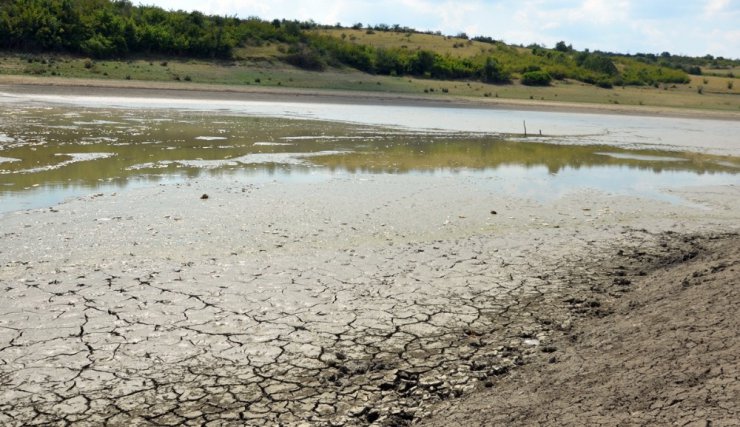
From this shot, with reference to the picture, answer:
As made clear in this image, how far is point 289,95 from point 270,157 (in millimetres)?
22431

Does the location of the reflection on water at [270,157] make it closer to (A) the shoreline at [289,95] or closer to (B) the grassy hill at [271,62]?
(A) the shoreline at [289,95]

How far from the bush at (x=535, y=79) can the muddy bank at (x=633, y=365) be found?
4922 centimetres

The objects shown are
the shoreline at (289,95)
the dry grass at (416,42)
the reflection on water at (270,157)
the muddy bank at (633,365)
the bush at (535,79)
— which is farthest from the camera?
the dry grass at (416,42)

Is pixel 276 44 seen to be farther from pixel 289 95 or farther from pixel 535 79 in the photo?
pixel 535 79

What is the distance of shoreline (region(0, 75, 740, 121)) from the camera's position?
1310 inches

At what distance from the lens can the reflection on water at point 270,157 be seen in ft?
Result: 43.0

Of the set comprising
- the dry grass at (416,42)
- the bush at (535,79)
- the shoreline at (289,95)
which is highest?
the dry grass at (416,42)

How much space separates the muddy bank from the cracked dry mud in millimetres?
189

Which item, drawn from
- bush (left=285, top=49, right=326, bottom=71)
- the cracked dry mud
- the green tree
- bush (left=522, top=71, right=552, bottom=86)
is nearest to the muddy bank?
the cracked dry mud

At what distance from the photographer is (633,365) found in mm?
4754

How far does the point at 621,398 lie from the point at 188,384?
280 cm

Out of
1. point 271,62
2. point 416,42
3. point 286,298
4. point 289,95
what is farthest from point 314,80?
point 286,298

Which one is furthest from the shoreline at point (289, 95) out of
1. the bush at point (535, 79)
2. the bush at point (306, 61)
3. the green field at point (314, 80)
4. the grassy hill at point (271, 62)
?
the bush at point (535, 79)

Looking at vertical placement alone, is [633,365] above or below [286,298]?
above
